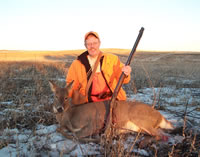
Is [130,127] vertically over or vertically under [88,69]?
under

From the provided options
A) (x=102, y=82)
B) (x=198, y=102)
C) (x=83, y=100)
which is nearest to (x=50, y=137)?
(x=83, y=100)

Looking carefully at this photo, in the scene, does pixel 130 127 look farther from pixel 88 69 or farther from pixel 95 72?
pixel 88 69

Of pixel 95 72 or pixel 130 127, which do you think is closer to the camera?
pixel 130 127

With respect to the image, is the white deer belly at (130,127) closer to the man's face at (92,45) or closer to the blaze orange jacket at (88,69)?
the blaze orange jacket at (88,69)

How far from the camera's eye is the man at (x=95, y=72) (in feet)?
Result: 16.5

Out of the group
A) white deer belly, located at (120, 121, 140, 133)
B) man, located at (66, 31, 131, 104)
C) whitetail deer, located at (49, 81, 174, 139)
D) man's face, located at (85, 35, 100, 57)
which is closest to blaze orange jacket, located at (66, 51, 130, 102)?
man, located at (66, 31, 131, 104)

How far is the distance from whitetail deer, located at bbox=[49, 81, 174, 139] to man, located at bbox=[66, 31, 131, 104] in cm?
77

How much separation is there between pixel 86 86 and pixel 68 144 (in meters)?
1.80

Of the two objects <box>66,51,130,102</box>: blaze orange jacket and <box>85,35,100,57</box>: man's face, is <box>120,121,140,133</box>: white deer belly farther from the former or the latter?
<box>85,35,100,57</box>: man's face

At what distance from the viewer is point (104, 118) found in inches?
165

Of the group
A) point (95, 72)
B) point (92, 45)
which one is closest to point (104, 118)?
point (95, 72)

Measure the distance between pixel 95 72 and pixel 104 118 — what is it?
141cm

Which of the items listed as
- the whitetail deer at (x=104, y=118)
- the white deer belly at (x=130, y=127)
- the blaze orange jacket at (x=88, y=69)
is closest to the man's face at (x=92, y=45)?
the blaze orange jacket at (x=88, y=69)

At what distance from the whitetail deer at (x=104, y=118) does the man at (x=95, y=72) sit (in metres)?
0.77
